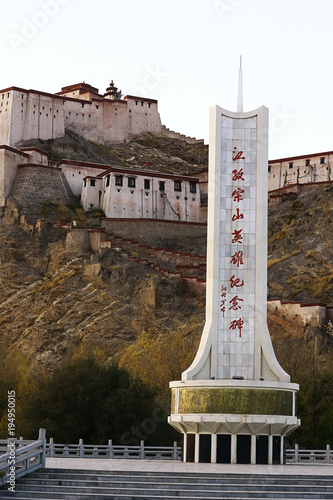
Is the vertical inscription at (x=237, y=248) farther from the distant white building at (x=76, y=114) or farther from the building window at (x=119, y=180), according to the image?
the distant white building at (x=76, y=114)

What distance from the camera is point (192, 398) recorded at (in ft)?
93.8

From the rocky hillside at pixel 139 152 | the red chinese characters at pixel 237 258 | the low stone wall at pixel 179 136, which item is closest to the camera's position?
the red chinese characters at pixel 237 258

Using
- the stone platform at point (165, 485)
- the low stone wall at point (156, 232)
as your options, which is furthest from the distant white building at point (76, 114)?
the stone platform at point (165, 485)

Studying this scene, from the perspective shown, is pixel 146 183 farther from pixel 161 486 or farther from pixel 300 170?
pixel 161 486

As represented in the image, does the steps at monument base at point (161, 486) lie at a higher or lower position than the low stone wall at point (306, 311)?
lower

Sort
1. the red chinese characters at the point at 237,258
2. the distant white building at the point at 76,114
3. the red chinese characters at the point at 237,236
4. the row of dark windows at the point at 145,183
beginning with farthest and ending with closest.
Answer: the distant white building at the point at 76,114
the row of dark windows at the point at 145,183
the red chinese characters at the point at 237,236
the red chinese characters at the point at 237,258

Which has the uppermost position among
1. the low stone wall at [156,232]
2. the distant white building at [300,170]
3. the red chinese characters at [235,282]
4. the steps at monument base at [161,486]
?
the distant white building at [300,170]

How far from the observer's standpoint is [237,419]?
2784cm

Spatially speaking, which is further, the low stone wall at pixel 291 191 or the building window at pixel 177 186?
the low stone wall at pixel 291 191

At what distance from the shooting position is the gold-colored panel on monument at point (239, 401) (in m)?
28.1

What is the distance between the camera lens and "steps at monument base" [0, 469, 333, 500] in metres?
20.3

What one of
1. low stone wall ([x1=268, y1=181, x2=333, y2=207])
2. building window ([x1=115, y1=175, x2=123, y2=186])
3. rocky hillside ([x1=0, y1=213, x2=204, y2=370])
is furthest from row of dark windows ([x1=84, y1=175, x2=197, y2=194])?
rocky hillside ([x1=0, y1=213, x2=204, y2=370])

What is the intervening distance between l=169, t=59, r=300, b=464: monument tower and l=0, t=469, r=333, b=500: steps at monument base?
5.93 m

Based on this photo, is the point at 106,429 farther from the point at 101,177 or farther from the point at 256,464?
the point at 101,177
